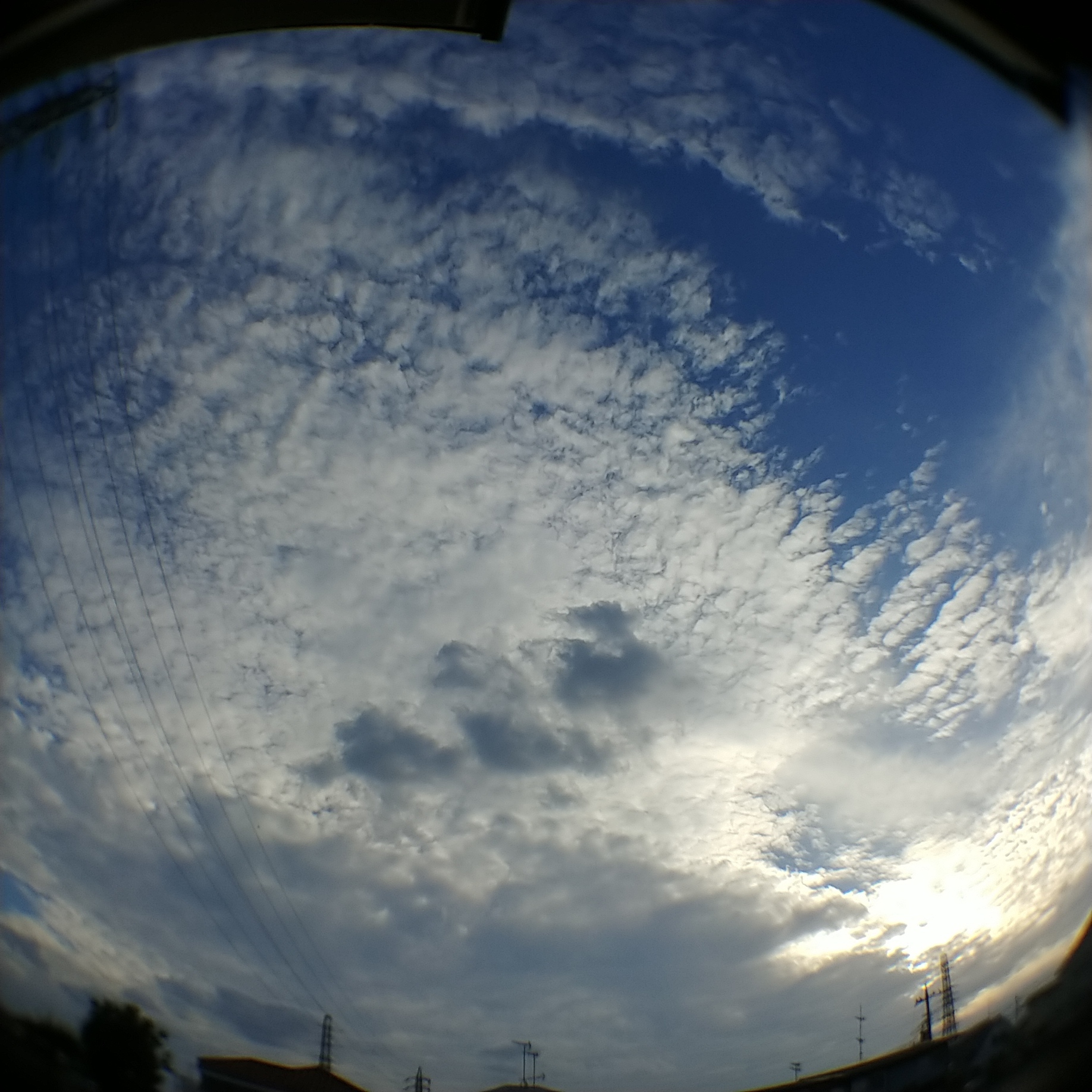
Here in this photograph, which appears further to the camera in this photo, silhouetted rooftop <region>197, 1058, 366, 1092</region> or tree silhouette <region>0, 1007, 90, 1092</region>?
silhouetted rooftop <region>197, 1058, 366, 1092</region>

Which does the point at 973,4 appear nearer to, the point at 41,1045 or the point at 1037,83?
the point at 1037,83

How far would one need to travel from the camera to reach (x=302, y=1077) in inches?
818

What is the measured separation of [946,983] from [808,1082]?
24.5 meters

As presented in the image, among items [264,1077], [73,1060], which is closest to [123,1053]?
[73,1060]

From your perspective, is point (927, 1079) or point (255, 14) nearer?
point (927, 1079)

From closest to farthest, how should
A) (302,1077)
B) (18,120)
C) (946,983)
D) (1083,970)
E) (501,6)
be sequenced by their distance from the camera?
(1083,970), (18,120), (501,6), (302,1077), (946,983)

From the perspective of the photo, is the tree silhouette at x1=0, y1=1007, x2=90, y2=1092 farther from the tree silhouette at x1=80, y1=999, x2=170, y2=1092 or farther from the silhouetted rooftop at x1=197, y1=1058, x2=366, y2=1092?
the silhouetted rooftop at x1=197, y1=1058, x2=366, y2=1092

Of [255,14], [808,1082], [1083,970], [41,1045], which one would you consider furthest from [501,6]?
[808,1082]

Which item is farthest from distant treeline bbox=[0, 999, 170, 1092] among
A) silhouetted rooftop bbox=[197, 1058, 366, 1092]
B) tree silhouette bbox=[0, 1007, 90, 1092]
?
silhouetted rooftop bbox=[197, 1058, 366, 1092]

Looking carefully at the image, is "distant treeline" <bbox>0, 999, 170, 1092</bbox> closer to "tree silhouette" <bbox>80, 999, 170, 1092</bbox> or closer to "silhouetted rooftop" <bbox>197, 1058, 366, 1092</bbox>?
"tree silhouette" <bbox>80, 999, 170, 1092</bbox>

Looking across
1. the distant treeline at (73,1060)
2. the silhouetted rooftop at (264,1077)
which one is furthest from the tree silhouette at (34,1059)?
the silhouetted rooftop at (264,1077)

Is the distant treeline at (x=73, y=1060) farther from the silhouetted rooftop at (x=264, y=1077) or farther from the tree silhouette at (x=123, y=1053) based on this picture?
the silhouetted rooftop at (x=264, y=1077)

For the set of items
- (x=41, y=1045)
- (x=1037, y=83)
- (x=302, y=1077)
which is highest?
(x=1037, y=83)

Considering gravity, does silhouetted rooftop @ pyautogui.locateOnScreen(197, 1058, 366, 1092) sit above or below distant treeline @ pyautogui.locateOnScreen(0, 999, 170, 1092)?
below
